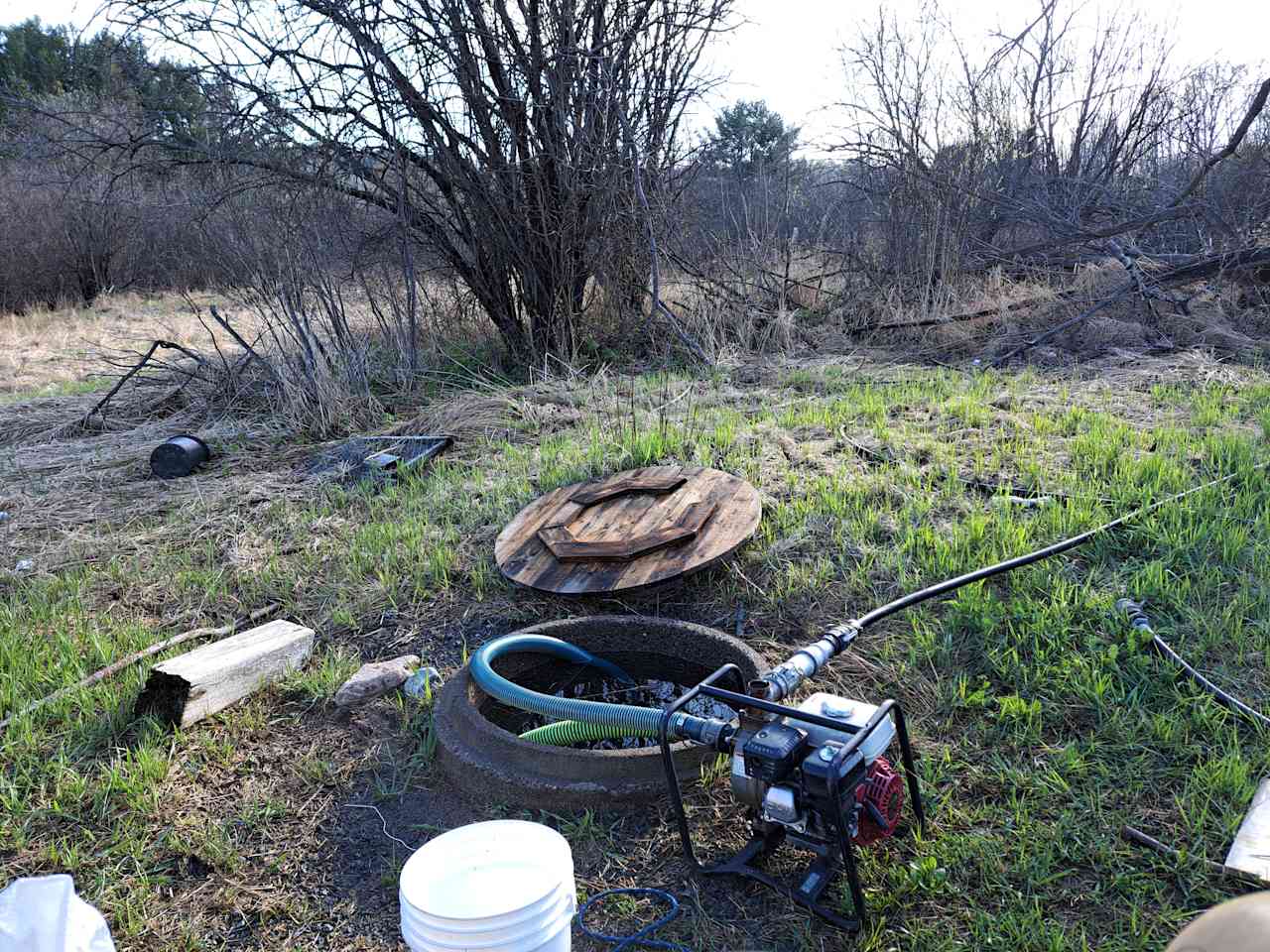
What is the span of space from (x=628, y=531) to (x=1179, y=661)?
80.0 inches

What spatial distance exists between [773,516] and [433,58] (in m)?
5.37

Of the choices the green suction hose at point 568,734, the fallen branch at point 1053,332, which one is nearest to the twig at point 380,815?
the green suction hose at point 568,734

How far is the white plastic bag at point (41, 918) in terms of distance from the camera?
5.18 feet

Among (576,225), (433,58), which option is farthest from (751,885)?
(433,58)

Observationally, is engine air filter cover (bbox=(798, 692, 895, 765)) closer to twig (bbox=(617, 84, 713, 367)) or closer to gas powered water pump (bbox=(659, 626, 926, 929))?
gas powered water pump (bbox=(659, 626, 926, 929))

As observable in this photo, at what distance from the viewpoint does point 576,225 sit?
25.1ft

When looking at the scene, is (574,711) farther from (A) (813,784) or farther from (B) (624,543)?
(B) (624,543)

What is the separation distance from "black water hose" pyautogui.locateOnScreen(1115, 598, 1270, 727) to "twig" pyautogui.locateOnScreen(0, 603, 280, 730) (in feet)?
10.7

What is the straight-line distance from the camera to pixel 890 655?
2.99m

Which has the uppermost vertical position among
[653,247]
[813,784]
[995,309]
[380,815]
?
[653,247]

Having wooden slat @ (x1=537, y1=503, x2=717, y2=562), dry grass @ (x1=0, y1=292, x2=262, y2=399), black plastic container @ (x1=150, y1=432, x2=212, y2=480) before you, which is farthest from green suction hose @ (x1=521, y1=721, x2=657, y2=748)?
dry grass @ (x1=0, y1=292, x2=262, y2=399)

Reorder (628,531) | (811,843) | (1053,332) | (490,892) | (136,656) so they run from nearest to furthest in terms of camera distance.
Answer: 1. (490,892)
2. (811,843)
3. (136,656)
4. (628,531)
5. (1053,332)

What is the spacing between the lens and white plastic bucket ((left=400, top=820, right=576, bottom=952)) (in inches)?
64.9

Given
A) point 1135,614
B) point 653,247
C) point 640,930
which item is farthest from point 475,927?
point 653,247
